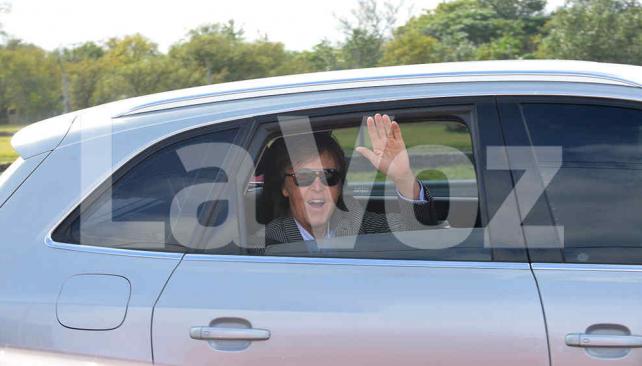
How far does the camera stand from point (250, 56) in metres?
31.3

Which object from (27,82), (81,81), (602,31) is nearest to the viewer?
(602,31)

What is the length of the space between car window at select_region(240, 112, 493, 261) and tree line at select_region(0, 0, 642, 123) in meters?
20.1

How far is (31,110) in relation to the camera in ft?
101

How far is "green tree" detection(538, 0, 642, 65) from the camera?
864 inches

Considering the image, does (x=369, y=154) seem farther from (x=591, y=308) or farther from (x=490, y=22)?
(x=490, y=22)

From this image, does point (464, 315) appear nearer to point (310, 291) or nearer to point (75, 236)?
point (310, 291)

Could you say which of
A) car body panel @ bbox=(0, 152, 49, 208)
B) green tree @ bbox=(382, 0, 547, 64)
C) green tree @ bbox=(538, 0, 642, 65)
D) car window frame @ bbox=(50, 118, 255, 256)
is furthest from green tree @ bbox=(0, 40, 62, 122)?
car window frame @ bbox=(50, 118, 255, 256)

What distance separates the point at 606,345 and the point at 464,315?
1.35 feet

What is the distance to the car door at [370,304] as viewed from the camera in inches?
90.1

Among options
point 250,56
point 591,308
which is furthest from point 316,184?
point 250,56

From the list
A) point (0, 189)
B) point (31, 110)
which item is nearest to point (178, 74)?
point (31, 110)

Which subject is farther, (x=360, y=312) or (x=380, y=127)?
(x=380, y=127)

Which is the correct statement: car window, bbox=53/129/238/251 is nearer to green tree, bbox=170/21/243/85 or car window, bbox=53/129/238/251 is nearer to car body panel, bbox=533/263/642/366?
car body panel, bbox=533/263/642/366

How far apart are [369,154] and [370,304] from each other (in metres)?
0.66
